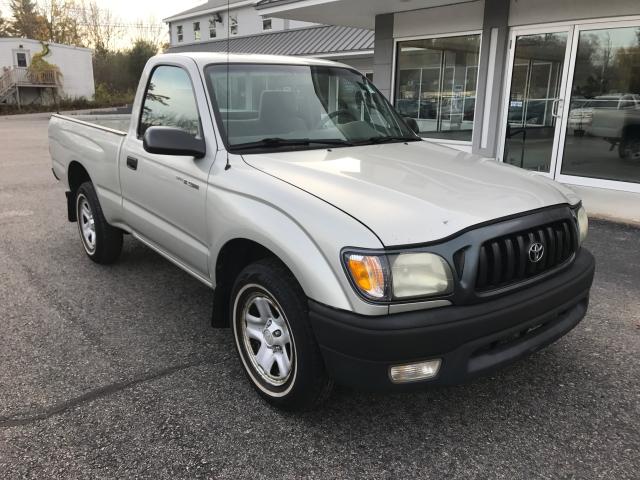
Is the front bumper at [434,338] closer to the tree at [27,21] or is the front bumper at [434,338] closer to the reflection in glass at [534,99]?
the reflection in glass at [534,99]

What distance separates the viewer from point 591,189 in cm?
789

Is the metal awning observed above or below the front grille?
above

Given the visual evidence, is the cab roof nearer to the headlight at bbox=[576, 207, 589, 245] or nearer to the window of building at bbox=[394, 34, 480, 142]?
the headlight at bbox=[576, 207, 589, 245]

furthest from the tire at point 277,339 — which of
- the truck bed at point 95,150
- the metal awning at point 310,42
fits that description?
the metal awning at point 310,42

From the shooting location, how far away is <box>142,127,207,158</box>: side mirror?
9.84 ft

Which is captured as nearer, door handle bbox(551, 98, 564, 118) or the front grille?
the front grille

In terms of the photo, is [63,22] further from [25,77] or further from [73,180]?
[73,180]

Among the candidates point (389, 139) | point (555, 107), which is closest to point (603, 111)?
point (555, 107)

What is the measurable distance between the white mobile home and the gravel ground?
125 feet

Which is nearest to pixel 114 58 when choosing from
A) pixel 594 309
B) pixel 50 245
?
pixel 50 245

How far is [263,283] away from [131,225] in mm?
2039

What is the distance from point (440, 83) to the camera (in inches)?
399

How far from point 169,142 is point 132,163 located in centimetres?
115

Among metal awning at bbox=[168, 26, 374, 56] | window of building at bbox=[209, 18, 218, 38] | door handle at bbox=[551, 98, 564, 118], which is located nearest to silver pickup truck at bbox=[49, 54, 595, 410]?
door handle at bbox=[551, 98, 564, 118]
